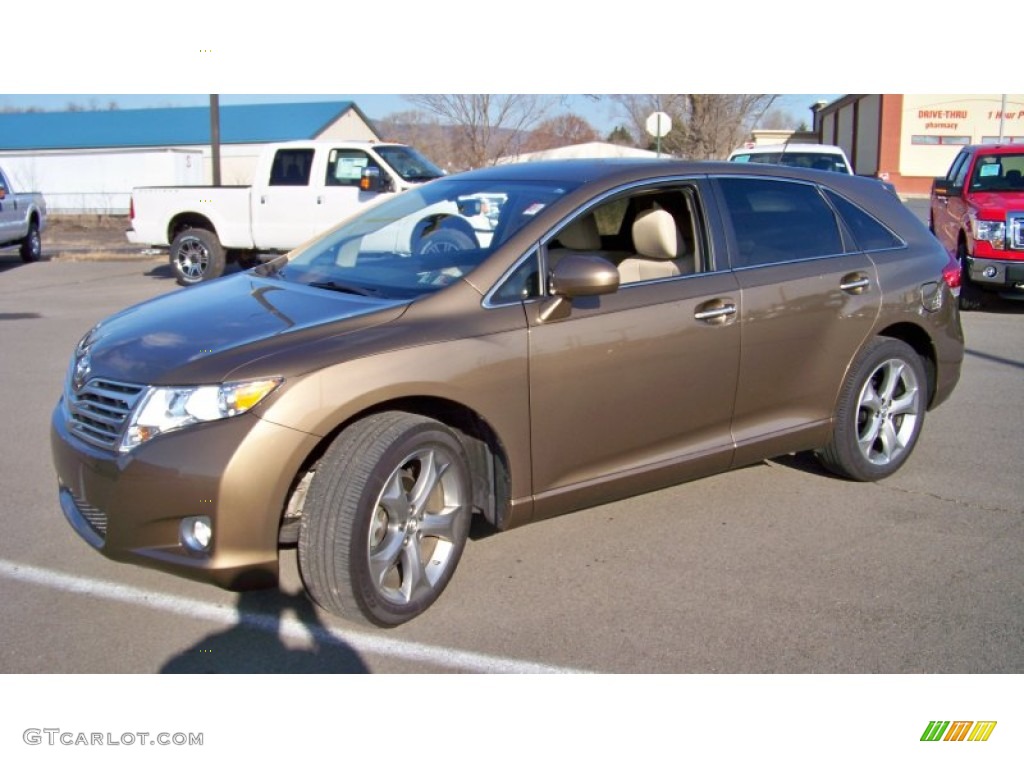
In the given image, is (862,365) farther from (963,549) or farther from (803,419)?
(963,549)

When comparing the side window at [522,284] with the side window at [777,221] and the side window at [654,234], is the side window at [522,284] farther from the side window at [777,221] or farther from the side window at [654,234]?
the side window at [777,221]

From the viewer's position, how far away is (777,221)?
501cm

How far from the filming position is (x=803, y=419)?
5043 mm

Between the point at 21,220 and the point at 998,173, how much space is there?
16.9 m

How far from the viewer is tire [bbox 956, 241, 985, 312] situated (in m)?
11.7

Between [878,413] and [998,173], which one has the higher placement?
[998,173]

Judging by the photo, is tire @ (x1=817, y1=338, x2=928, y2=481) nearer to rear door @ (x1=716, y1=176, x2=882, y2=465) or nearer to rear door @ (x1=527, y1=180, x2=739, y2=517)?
rear door @ (x1=716, y1=176, x2=882, y2=465)

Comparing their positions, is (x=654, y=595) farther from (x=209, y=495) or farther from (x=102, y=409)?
(x=102, y=409)

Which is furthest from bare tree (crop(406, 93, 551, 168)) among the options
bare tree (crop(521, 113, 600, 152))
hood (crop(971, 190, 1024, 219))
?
hood (crop(971, 190, 1024, 219))

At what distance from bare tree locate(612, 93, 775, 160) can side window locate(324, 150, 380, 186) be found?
821 centimetres

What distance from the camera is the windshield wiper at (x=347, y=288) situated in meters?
4.15

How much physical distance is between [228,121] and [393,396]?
48.1 meters

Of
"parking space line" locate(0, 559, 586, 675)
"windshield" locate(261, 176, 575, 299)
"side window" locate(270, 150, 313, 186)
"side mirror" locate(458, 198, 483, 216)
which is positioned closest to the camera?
"parking space line" locate(0, 559, 586, 675)

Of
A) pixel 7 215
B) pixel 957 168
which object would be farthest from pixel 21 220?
pixel 957 168
